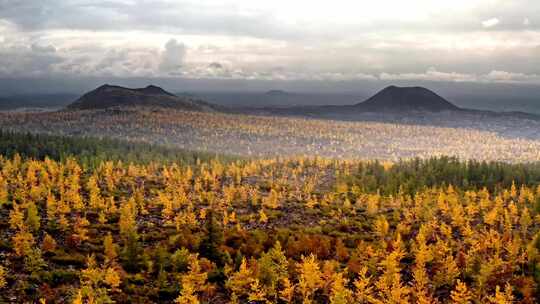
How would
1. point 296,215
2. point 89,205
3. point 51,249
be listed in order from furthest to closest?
point 296,215 < point 89,205 < point 51,249

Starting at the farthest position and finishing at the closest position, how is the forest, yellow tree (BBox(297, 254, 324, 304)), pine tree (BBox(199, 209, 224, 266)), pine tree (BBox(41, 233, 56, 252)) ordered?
pine tree (BBox(199, 209, 224, 266)) → pine tree (BBox(41, 233, 56, 252)) → the forest → yellow tree (BBox(297, 254, 324, 304))

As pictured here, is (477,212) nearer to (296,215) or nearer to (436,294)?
(296,215)

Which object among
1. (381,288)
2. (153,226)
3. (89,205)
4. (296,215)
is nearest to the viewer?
(381,288)

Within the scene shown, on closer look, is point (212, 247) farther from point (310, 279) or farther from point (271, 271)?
point (310, 279)

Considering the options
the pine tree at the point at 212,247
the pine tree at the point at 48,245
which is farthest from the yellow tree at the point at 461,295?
the pine tree at the point at 48,245

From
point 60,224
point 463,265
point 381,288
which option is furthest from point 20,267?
point 463,265

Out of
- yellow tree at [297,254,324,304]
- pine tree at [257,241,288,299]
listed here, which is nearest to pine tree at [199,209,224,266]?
pine tree at [257,241,288,299]

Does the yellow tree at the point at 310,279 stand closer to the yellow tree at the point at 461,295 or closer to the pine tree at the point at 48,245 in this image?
the yellow tree at the point at 461,295

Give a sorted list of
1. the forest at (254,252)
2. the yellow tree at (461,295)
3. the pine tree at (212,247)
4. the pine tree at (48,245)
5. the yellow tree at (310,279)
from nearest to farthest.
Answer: the yellow tree at (461,295) < the yellow tree at (310,279) < the forest at (254,252) < the pine tree at (48,245) < the pine tree at (212,247)

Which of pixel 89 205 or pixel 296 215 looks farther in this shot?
pixel 296 215

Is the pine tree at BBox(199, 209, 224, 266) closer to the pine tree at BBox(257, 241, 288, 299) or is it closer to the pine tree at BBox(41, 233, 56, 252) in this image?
the pine tree at BBox(257, 241, 288, 299)
